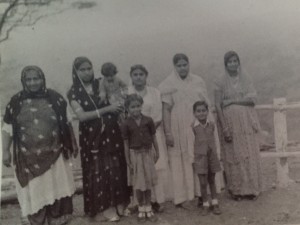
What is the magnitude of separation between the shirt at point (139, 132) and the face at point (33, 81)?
0.43 metres

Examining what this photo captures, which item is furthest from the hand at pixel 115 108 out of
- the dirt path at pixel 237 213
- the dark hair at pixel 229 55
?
the dark hair at pixel 229 55

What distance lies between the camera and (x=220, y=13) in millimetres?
2422

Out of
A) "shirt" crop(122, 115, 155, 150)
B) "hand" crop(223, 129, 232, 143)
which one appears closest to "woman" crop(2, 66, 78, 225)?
"shirt" crop(122, 115, 155, 150)

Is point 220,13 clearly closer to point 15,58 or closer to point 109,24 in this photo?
point 109,24

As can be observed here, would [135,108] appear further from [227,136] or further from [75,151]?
[227,136]

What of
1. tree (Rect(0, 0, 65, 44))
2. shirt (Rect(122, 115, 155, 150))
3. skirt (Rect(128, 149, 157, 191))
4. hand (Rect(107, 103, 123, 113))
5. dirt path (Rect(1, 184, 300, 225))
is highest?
tree (Rect(0, 0, 65, 44))

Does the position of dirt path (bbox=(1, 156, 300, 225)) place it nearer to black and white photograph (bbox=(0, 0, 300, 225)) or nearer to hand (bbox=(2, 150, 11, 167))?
black and white photograph (bbox=(0, 0, 300, 225))

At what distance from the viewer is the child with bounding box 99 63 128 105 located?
2.36m

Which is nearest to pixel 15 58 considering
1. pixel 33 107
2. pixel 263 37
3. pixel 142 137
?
pixel 33 107

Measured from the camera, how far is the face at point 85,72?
92.2 inches

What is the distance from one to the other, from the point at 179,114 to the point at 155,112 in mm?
119

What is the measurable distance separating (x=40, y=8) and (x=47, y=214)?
0.96 m

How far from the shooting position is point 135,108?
92.5 inches

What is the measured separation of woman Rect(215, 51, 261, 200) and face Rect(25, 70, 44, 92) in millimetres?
840
